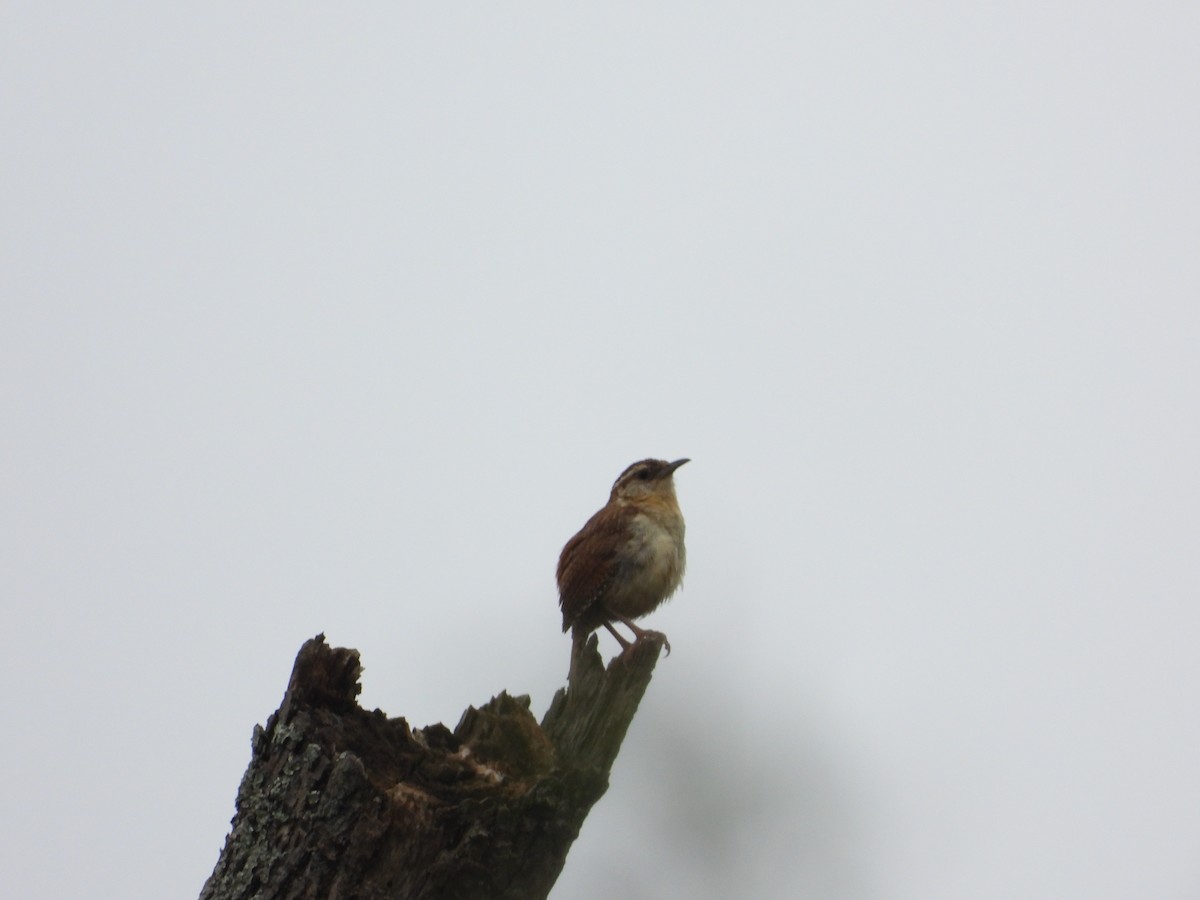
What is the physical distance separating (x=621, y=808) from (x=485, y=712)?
2.29 m

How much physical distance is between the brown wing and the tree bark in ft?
9.12

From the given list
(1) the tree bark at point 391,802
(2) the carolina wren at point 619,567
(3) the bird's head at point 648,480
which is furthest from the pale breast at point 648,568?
(1) the tree bark at point 391,802

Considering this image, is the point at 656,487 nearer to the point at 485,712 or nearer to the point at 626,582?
the point at 626,582

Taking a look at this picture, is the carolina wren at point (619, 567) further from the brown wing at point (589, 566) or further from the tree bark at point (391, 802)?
the tree bark at point (391, 802)

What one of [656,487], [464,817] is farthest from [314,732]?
[656,487]

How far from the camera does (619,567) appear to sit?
22.3 ft

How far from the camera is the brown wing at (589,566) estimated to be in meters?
6.80

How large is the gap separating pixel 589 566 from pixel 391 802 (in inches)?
133

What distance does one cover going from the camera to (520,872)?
11.9 ft

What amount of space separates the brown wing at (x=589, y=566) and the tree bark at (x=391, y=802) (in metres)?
2.78

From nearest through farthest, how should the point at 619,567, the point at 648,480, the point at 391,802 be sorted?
the point at 391,802 < the point at 619,567 < the point at 648,480

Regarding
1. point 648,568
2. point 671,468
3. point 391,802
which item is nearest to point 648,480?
point 671,468

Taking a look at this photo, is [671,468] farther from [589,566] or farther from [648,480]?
[589,566]

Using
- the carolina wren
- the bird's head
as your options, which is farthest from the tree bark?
the bird's head
